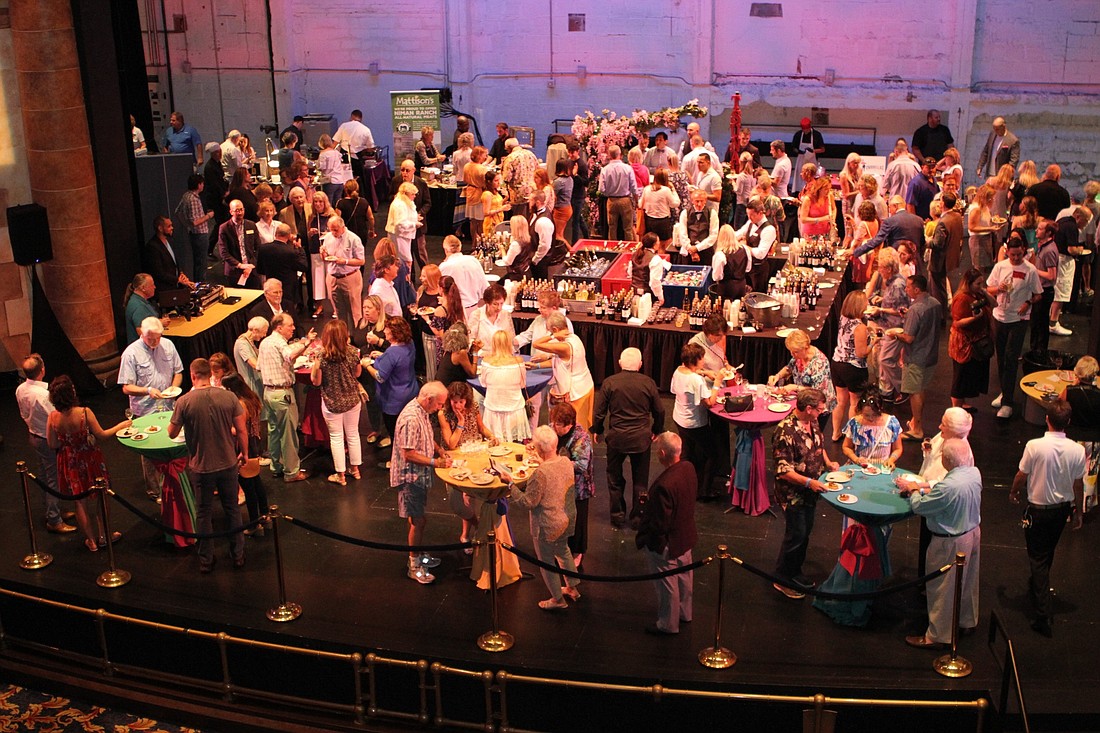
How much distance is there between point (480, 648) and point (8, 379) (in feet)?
20.9

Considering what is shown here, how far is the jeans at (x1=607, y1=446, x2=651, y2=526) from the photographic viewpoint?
8.01 meters

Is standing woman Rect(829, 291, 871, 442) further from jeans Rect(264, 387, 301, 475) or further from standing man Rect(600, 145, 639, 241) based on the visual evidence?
standing man Rect(600, 145, 639, 241)

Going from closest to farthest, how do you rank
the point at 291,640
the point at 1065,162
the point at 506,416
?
the point at 291,640
the point at 506,416
the point at 1065,162

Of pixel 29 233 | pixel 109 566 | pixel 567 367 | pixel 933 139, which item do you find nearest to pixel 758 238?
pixel 567 367

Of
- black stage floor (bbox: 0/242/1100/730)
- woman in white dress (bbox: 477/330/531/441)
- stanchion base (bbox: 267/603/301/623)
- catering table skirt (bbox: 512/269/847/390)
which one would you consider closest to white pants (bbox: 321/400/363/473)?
black stage floor (bbox: 0/242/1100/730)

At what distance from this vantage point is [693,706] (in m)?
6.42

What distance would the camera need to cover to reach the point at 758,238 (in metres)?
11.1

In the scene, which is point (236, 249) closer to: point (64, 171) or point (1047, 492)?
point (64, 171)

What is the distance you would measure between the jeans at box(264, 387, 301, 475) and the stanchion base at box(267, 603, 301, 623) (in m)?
1.88

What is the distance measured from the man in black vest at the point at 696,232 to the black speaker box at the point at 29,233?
5948mm

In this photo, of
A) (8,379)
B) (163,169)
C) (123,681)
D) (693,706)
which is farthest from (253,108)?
(693,706)

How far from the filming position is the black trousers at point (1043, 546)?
684 cm

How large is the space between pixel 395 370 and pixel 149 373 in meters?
1.77

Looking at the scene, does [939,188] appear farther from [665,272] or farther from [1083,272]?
[665,272]
